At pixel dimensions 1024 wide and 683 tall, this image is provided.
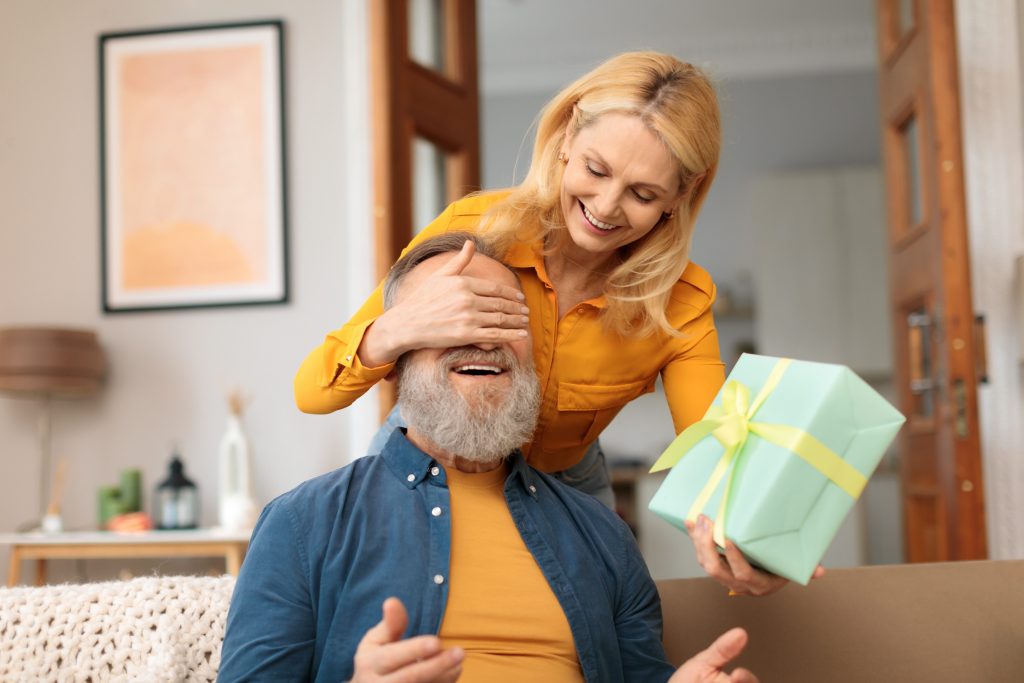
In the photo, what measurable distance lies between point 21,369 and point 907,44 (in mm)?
3018

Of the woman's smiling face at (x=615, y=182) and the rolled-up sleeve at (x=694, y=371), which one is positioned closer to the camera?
the woman's smiling face at (x=615, y=182)

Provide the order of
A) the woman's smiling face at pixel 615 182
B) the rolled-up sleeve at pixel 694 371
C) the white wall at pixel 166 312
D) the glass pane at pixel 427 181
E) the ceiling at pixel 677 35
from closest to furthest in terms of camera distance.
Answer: the woman's smiling face at pixel 615 182 → the rolled-up sleeve at pixel 694 371 → the glass pane at pixel 427 181 → the white wall at pixel 166 312 → the ceiling at pixel 677 35

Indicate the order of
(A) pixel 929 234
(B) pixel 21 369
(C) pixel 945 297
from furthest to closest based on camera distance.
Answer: (B) pixel 21 369 < (A) pixel 929 234 < (C) pixel 945 297

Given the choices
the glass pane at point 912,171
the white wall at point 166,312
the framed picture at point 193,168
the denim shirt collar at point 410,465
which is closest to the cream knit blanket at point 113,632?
the denim shirt collar at point 410,465

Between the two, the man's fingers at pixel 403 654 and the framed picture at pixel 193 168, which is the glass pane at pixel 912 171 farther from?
the man's fingers at pixel 403 654

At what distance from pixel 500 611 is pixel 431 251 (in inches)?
22.1

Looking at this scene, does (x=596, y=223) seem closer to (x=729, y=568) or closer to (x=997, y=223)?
(x=729, y=568)

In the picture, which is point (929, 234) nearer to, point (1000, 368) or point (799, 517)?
point (1000, 368)

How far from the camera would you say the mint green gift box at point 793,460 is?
1.20 metres

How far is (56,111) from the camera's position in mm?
4016

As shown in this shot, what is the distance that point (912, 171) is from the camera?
3418 millimetres

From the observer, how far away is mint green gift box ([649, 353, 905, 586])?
1200 mm

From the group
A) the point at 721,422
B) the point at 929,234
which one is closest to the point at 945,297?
the point at 929,234

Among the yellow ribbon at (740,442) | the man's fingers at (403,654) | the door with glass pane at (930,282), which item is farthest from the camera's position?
the door with glass pane at (930,282)
